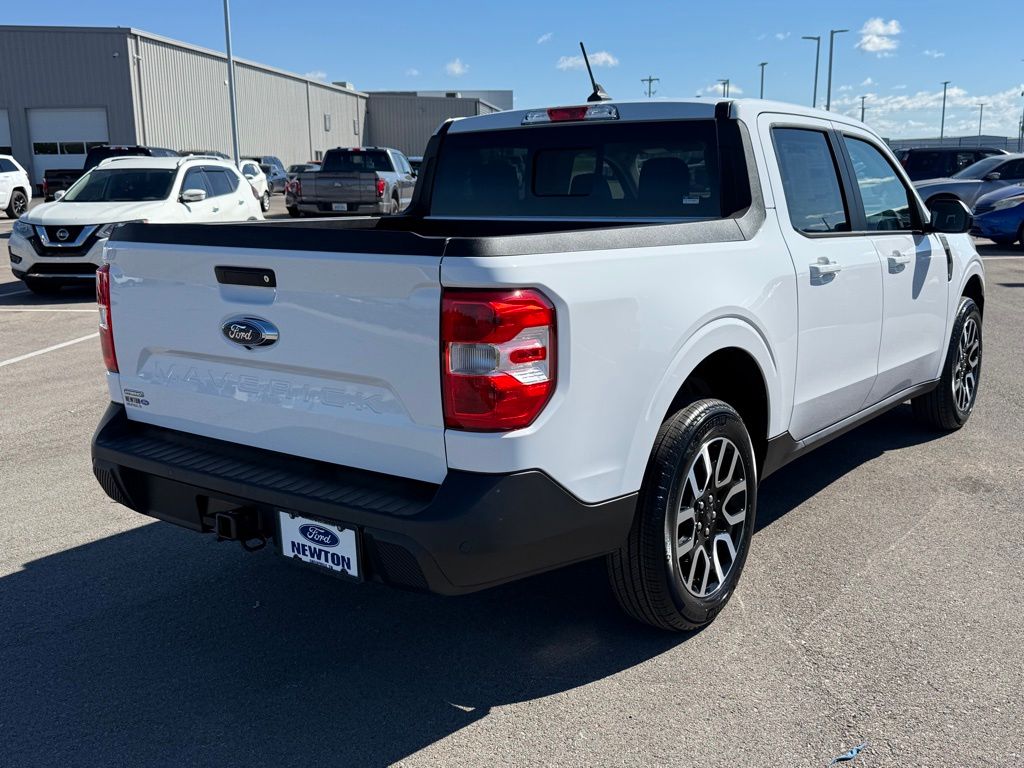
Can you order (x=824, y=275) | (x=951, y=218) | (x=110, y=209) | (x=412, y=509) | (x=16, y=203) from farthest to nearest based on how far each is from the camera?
(x=16, y=203), (x=110, y=209), (x=951, y=218), (x=824, y=275), (x=412, y=509)

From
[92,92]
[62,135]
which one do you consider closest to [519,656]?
[92,92]

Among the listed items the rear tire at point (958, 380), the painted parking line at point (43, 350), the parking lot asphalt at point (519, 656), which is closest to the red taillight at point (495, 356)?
the parking lot asphalt at point (519, 656)

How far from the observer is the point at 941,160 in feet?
79.5

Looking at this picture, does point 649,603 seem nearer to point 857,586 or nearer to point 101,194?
point 857,586

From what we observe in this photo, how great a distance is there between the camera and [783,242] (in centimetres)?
389

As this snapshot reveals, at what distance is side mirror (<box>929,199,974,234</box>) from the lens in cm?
535

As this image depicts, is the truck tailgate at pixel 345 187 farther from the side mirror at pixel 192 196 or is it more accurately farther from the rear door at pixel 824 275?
the rear door at pixel 824 275

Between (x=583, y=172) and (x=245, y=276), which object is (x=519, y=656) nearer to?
(x=245, y=276)

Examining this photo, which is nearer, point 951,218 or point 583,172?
point 583,172

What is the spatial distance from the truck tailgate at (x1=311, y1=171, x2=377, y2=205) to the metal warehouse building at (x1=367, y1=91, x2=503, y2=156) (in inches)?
2055

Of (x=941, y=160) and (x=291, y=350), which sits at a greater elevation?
(x=941, y=160)

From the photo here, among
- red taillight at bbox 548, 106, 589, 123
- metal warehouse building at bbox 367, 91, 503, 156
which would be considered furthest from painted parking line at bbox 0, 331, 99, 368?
metal warehouse building at bbox 367, 91, 503, 156

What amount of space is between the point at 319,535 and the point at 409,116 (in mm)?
75544

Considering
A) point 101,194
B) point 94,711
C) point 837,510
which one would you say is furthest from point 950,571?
point 101,194
